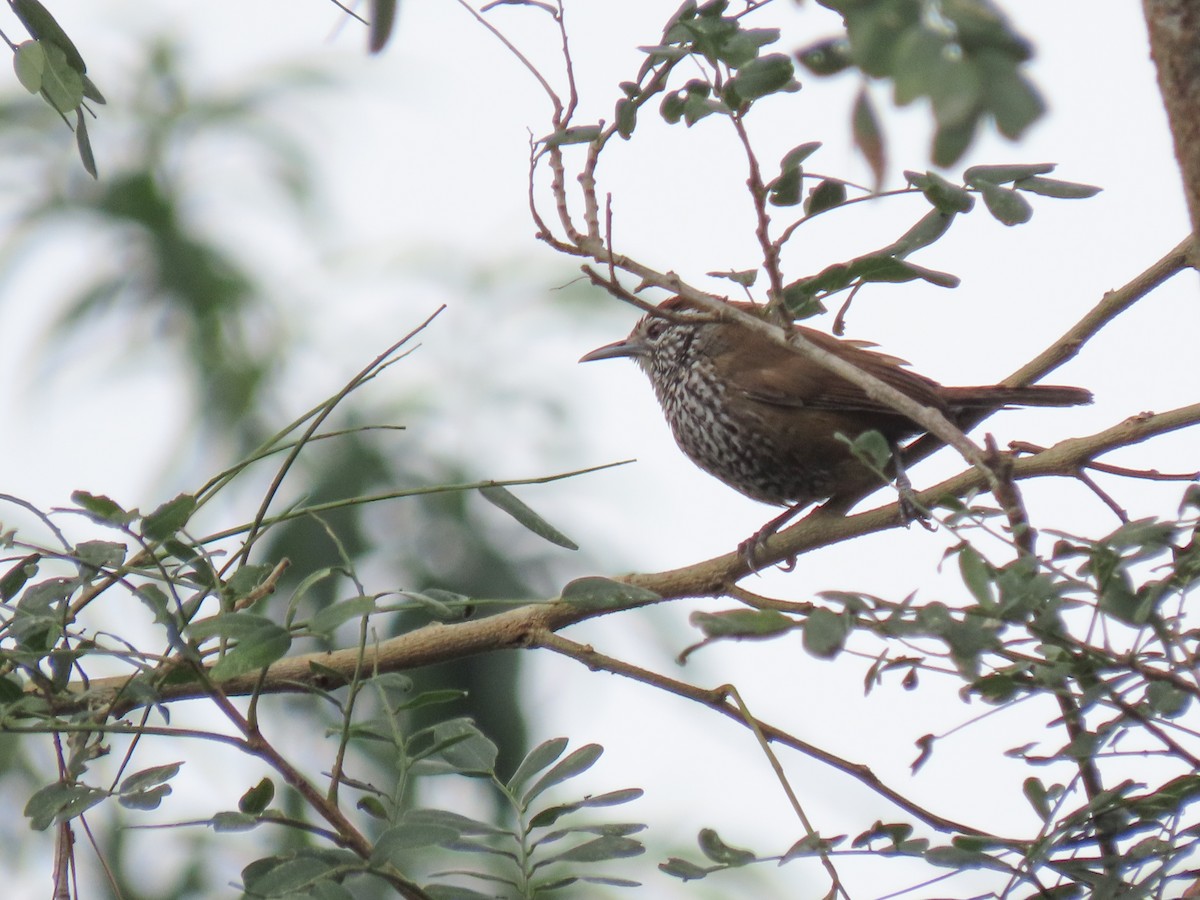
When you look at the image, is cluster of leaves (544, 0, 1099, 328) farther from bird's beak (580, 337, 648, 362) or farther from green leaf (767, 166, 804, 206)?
bird's beak (580, 337, 648, 362)

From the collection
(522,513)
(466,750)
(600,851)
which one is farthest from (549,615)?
(600,851)

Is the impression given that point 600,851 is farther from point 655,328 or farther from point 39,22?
point 655,328

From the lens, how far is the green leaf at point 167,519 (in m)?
1.74

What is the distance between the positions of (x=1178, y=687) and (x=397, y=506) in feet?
13.5

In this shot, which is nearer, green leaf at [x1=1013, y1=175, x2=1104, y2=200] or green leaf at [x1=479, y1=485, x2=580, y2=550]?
green leaf at [x1=1013, y1=175, x2=1104, y2=200]

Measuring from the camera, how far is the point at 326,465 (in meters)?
5.36

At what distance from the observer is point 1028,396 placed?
3420 mm

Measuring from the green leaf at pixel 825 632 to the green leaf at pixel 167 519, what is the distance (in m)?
0.80

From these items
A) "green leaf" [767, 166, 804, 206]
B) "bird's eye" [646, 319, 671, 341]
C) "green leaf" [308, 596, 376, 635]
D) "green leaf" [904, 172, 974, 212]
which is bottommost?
"green leaf" [308, 596, 376, 635]

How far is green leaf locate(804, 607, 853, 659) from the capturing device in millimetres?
1438

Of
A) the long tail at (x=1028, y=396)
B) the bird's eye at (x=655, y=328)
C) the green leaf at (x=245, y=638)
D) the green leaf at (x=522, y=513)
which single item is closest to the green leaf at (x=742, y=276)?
the green leaf at (x=522, y=513)

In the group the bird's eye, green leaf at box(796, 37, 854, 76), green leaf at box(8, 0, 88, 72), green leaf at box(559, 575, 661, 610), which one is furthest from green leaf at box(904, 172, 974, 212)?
the bird's eye

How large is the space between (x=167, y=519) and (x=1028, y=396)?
2.33m

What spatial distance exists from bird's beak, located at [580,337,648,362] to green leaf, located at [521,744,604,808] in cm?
331
